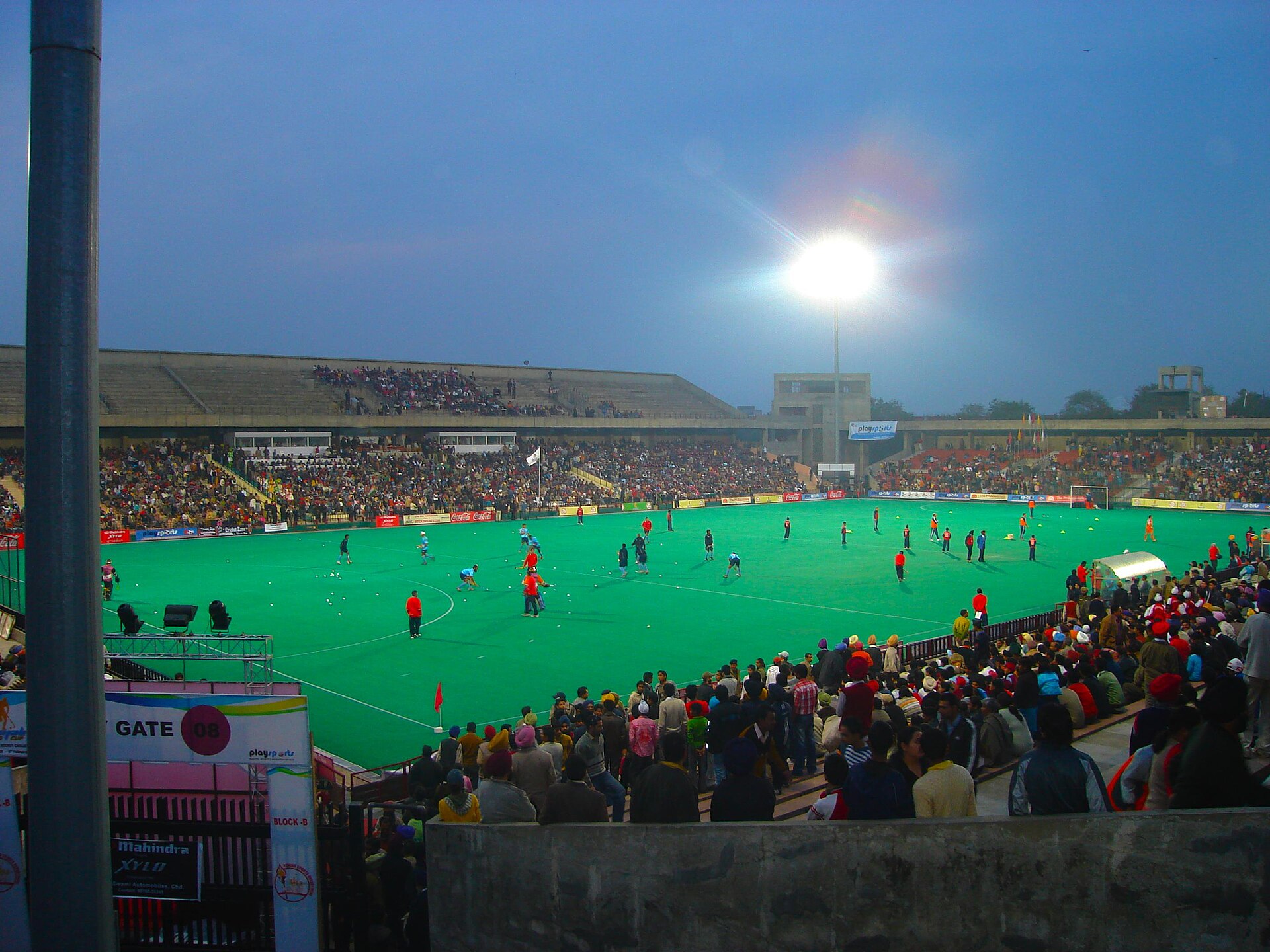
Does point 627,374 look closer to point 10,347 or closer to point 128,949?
point 10,347

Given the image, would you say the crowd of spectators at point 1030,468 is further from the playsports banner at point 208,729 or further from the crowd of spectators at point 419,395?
the playsports banner at point 208,729

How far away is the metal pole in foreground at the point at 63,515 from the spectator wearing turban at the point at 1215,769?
5.52 metres

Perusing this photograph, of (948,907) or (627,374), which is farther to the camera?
(627,374)

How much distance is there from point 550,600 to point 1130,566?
17121 millimetres

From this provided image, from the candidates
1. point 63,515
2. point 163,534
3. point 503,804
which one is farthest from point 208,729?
point 163,534

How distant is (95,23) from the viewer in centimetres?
387

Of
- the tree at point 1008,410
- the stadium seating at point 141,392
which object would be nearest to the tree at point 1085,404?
the tree at point 1008,410

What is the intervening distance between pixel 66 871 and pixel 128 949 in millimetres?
3207

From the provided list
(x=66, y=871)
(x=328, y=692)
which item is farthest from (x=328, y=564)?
(x=66, y=871)

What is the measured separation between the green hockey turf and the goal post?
541 inches

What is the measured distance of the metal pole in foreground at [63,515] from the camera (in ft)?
12.0

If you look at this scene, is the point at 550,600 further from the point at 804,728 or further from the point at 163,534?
the point at 163,534

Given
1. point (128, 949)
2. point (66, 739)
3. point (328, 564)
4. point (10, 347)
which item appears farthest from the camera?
point (10, 347)

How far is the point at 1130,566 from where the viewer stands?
25.5m
